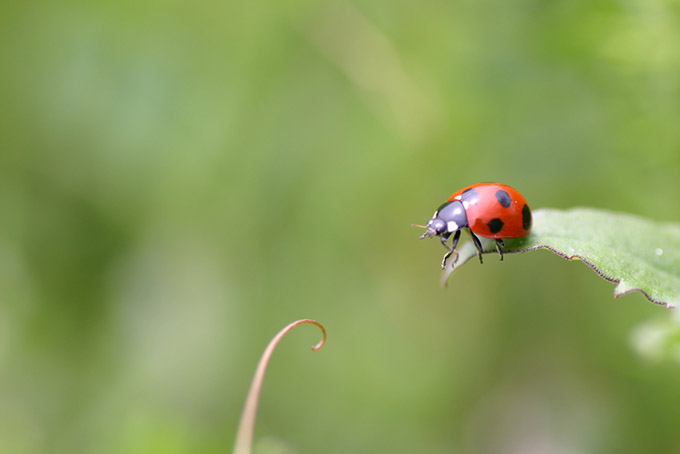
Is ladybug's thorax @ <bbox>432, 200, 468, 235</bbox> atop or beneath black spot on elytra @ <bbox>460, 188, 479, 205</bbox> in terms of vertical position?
beneath

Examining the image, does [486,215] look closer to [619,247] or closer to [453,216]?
[453,216]

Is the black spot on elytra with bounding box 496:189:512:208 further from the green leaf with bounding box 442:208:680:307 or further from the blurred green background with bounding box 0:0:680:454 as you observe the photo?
the blurred green background with bounding box 0:0:680:454

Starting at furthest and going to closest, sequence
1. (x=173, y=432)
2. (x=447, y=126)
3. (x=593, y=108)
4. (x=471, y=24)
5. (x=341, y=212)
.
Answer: (x=341, y=212) → (x=447, y=126) → (x=471, y=24) → (x=593, y=108) → (x=173, y=432)

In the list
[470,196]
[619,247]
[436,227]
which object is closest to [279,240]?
[436,227]

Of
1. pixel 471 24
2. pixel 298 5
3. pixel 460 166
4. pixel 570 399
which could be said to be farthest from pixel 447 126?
pixel 570 399

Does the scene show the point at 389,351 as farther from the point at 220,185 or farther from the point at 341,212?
the point at 220,185

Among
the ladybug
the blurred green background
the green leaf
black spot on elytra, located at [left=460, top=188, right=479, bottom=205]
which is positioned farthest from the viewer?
the blurred green background

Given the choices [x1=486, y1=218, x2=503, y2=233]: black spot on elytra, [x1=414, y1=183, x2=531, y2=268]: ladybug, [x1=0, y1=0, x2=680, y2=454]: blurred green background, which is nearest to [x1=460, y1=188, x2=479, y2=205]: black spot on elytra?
[x1=414, y1=183, x2=531, y2=268]: ladybug
